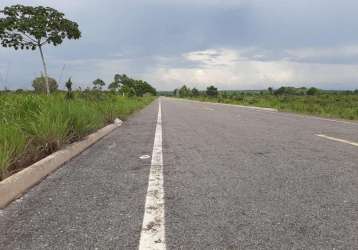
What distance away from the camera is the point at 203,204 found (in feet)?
12.2

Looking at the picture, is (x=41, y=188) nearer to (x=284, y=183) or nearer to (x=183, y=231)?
(x=183, y=231)

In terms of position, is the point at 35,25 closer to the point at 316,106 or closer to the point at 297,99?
the point at 316,106

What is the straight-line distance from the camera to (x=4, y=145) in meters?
4.59

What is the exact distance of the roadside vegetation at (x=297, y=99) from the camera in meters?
24.6

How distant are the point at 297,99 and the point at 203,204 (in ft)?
156

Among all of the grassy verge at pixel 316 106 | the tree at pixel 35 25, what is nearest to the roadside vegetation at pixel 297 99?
the grassy verge at pixel 316 106

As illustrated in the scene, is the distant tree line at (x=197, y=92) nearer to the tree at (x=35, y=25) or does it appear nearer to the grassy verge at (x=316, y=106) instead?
the grassy verge at (x=316, y=106)

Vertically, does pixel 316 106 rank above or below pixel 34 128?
below

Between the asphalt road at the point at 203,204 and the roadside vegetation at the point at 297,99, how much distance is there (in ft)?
53.2

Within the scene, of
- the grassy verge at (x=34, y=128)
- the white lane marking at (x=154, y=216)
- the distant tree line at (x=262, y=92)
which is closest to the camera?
the white lane marking at (x=154, y=216)

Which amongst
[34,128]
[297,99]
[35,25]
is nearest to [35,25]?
[35,25]

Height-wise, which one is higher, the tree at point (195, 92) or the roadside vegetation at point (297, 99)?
the roadside vegetation at point (297, 99)

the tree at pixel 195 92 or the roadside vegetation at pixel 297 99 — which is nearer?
the roadside vegetation at pixel 297 99

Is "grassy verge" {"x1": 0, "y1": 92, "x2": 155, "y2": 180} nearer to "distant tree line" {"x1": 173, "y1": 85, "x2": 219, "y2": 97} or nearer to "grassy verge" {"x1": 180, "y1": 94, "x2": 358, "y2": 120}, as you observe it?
"grassy verge" {"x1": 180, "y1": 94, "x2": 358, "y2": 120}
